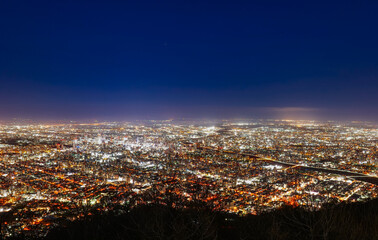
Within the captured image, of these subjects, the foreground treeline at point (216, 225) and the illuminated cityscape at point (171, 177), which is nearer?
the foreground treeline at point (216, 225)

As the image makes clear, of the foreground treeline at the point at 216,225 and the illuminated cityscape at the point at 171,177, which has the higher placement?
the foreground treeline at the point at 216,225

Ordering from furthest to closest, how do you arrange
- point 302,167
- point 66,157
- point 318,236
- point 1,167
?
point 66,157, point 302,167, point 1,167, point 318,236

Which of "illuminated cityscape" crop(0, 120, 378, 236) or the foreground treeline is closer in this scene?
the foreground treeline

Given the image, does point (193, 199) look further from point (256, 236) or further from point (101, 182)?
point (101, 182)

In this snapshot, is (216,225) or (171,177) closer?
(216,225)

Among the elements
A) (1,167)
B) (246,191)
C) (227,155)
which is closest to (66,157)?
(1,167)

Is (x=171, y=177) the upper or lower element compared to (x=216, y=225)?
lower

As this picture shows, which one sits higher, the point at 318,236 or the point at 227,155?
the point at 318,236

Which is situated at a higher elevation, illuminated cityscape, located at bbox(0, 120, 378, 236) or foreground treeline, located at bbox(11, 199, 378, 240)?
foreground treeline, located at bbox(11, 199, 378, 240)
